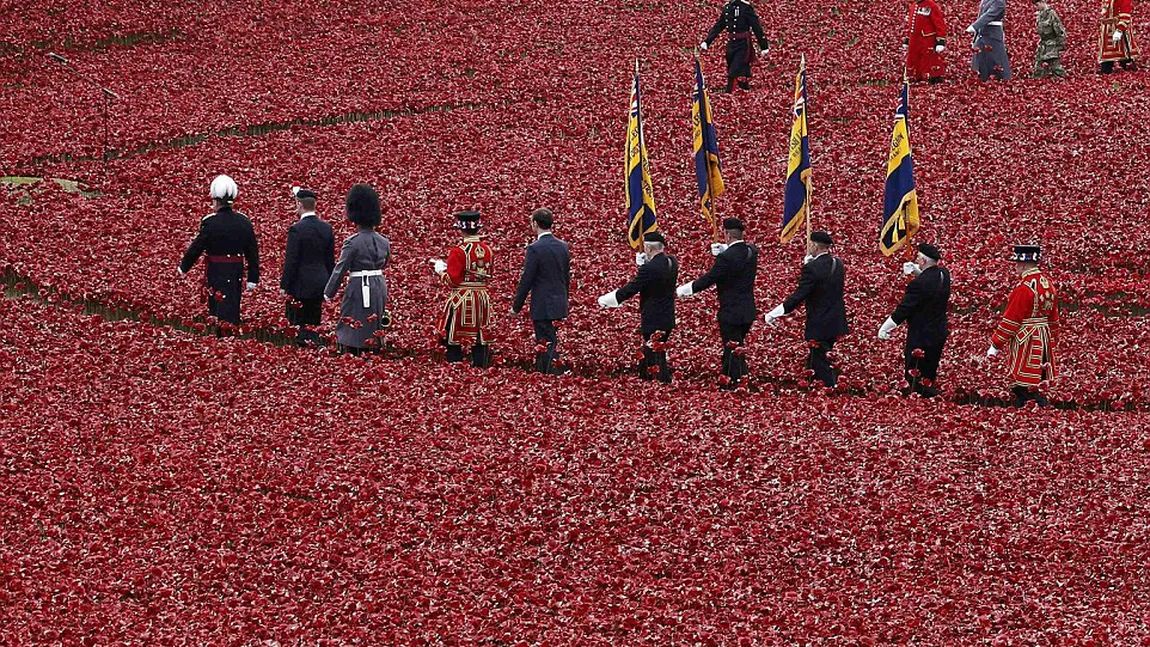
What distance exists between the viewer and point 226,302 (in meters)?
19.3

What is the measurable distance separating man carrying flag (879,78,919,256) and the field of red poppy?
108 cm

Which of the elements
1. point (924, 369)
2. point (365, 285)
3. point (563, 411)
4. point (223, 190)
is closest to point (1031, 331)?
point (924, 369)

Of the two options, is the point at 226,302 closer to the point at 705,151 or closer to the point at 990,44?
the point at 705,151

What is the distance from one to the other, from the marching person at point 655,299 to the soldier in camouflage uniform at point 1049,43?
15.7 m

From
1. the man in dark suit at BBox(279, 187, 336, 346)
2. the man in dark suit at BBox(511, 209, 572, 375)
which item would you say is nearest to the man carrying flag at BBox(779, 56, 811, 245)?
the man in dark suit at BBox(511, 209, 572, 375)

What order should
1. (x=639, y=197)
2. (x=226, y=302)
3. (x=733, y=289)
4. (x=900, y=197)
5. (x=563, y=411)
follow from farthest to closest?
(x=639, y=197), (x=900, y=197), (x=226, y=302), (x=733, y=289), (x=563, y=411)

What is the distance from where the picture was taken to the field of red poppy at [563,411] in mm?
12414

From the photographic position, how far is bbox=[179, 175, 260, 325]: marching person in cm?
1917

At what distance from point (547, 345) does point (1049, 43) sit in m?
17.2

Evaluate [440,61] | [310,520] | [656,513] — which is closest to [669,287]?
[656,513]

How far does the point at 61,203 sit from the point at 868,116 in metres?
14.3

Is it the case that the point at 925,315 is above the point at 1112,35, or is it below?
below

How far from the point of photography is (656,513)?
14.0 metres

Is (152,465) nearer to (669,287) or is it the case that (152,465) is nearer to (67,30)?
(669,287)
